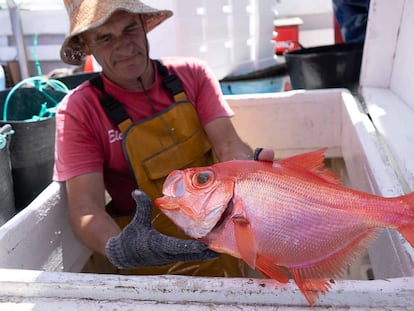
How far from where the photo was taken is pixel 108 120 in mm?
2045

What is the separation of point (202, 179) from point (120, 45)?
1.16 metres

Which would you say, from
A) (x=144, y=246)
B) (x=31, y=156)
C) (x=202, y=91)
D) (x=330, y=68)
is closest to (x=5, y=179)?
(x=31, y=156)

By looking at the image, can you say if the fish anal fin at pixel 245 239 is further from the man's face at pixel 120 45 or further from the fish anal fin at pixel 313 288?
the man's face at pixel 120 45

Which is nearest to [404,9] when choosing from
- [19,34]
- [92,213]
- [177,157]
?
[177,157]

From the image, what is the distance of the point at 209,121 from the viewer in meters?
2.31

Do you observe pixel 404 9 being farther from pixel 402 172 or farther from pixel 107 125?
pixel 107 125

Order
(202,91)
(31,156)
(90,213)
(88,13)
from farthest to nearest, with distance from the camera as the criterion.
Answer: (31,156)
(202,91)
(88,13)
(90,213)

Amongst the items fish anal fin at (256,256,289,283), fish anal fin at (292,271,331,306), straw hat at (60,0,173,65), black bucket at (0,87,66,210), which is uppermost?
straw hat at (60,0,173,65)

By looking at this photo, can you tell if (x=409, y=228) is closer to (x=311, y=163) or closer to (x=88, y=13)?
(x=311, y=163)

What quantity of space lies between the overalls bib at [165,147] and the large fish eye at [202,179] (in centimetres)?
100

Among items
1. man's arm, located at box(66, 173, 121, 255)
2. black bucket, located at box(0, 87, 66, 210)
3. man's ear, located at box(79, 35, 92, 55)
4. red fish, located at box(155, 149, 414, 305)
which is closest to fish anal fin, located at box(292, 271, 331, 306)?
red fish, located at box(155, 149, 414, 305)

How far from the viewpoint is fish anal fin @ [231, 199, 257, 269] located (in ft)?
3.25

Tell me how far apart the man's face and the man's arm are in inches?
20.2

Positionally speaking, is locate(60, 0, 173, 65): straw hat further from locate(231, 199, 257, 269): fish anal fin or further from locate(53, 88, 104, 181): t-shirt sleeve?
locate(231, 199, 257, 269): fish anal fin
